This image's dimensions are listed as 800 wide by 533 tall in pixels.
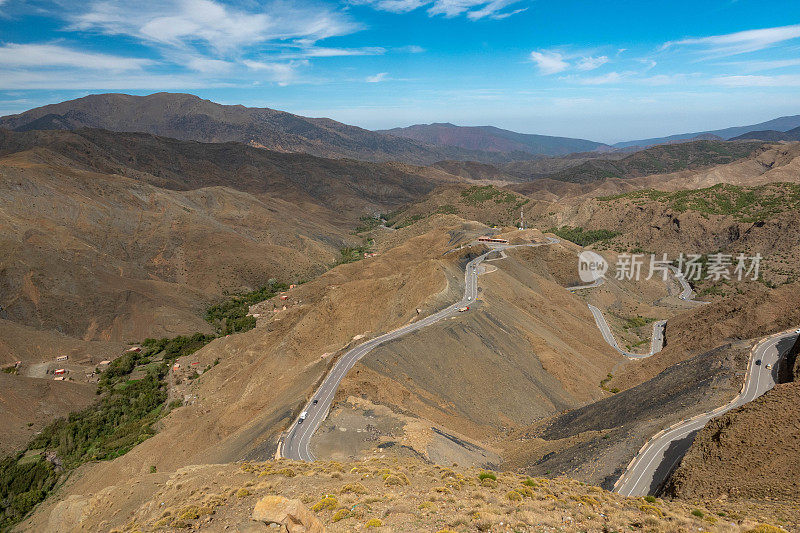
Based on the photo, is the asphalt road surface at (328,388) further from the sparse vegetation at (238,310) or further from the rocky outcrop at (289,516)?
the sparse vegetation at (238,310)

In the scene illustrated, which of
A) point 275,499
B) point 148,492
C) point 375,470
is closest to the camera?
point 275,499

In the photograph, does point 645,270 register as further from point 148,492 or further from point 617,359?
point 148,492

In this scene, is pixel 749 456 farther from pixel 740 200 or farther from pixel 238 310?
pixel 740 200

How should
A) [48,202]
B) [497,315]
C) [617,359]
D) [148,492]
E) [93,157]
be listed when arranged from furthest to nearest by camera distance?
[93,157]
[48,202]
[617,359]
[497,315]
[148,492]

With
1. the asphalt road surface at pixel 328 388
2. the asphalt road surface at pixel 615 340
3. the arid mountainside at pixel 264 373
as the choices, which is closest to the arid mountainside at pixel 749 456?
the asphalt road surface at pixel 328 388

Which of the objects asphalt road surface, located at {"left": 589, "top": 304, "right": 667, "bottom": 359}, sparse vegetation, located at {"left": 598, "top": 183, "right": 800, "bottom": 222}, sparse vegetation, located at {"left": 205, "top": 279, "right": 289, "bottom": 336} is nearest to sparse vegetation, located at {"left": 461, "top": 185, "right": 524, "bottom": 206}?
sparse vegetation, located at {"left": 598, "top": 183, "right": 800, "bottom": 222}

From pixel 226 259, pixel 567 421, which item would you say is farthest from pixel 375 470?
pixel 226 259
